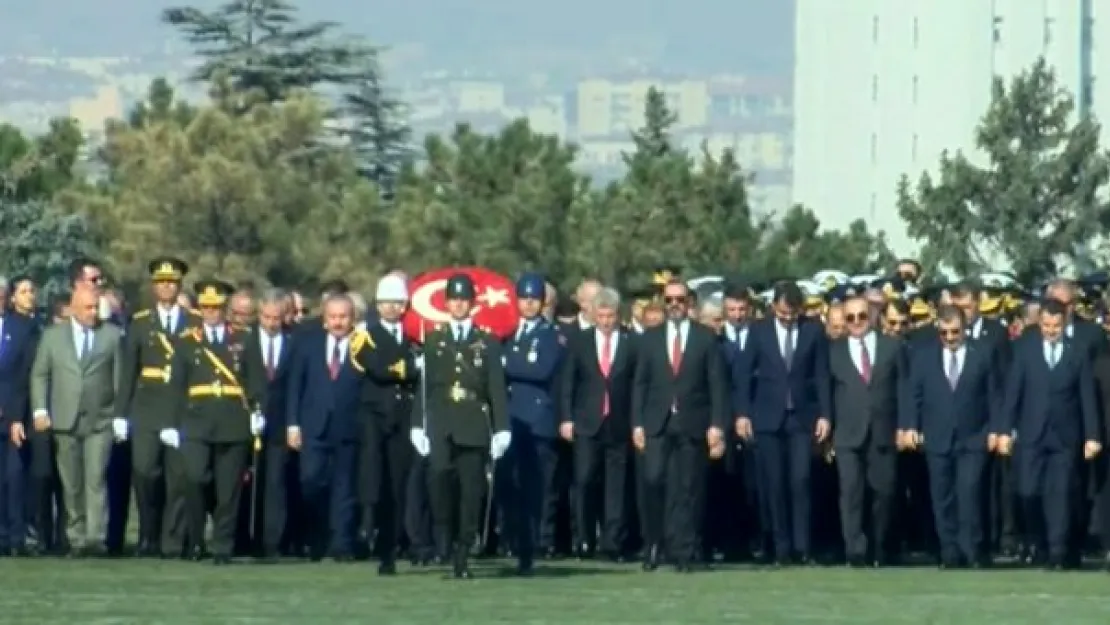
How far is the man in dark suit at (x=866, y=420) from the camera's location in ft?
91.2

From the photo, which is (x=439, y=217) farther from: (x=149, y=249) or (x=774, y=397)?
(x=774, y=397)

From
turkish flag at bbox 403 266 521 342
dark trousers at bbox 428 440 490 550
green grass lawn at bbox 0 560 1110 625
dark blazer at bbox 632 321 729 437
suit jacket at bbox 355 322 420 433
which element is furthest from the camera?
dark blazer at bbox 632 321 729 437

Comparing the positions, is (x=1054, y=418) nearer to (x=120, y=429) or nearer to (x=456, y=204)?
(x=120, y=429)

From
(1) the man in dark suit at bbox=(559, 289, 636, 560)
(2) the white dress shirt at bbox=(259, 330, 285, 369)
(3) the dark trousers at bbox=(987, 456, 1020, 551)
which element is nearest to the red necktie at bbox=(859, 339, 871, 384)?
(3) the dark trousers at bbox=(987, 456, 1020, 551)

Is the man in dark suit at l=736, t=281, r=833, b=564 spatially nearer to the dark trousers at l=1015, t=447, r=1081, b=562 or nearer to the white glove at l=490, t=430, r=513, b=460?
the dark trousers at l=1015, t=447, r=1081, b=562

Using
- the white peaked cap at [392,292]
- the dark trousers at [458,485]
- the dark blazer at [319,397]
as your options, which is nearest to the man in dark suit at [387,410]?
the white peaked cap at [392,292]

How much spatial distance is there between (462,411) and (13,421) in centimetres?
461

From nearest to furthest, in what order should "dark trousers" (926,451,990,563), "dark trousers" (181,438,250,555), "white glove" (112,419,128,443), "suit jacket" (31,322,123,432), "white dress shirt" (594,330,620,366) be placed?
"dark trousers" (181,438,250,555), "white glove" (112,419,128,443), "dark trousers" (926,451,990,563), "suit jacket" (31,322,123,432), "white dress shirt" (594,330,620,366)

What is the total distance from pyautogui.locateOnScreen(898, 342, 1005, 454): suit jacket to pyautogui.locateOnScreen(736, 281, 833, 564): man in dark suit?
29.0 inches

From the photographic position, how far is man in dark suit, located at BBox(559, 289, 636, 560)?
28.4 meters

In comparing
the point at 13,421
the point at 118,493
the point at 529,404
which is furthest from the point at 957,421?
the point at 13,421

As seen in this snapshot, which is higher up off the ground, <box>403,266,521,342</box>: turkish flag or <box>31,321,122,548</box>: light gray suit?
<box>403,266,521,342</box>: turkish flag

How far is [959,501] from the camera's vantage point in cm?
2758

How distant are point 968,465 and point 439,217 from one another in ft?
121
